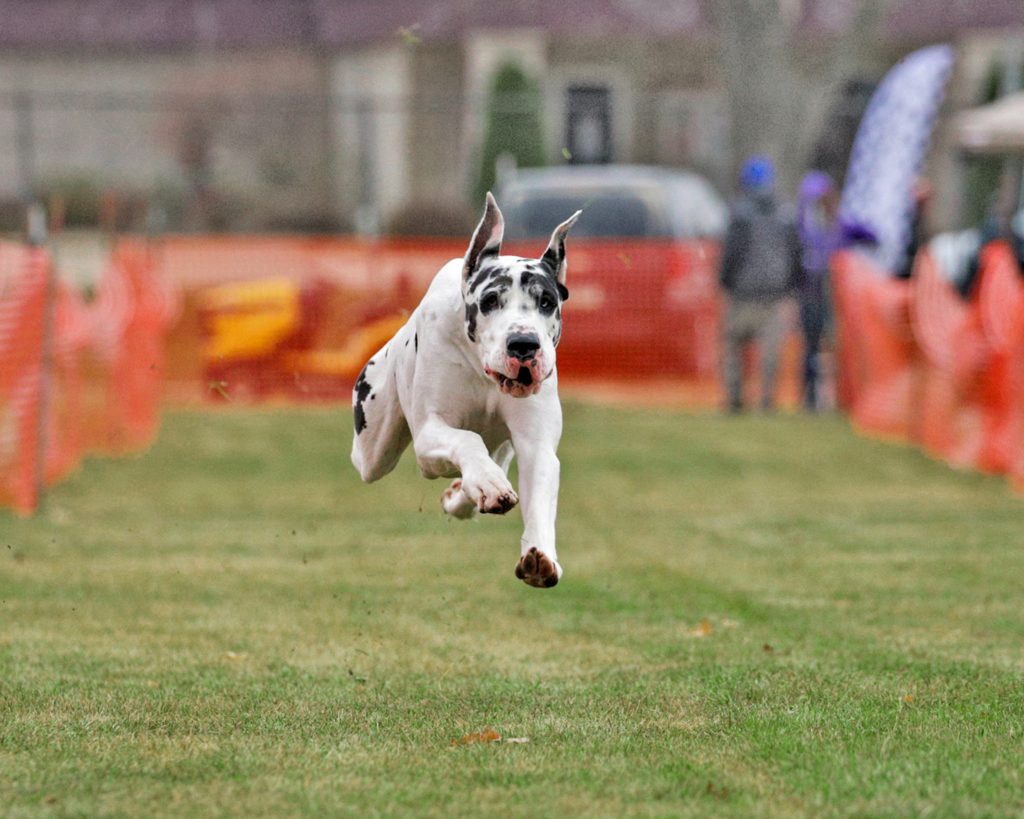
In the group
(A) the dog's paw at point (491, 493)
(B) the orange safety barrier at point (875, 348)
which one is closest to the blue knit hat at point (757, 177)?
(B) the orange safety barrier at point (875, 348)

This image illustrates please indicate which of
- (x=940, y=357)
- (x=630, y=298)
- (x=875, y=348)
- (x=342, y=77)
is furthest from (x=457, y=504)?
(x=342, y=77)

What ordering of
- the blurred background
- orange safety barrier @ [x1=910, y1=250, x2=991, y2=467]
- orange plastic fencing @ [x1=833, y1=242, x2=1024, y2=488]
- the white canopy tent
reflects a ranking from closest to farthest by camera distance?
orange plastic fencing @ [x1=833, y1=242, x2=1024, y2=488], orange safety barrier @ [x1=910, y1=250, x2=991, y2=467], the blurred background, the white canopy tent

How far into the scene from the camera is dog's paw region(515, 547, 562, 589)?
227 inches

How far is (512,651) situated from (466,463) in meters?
1.72

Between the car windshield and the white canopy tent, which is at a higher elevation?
the white canopy tent

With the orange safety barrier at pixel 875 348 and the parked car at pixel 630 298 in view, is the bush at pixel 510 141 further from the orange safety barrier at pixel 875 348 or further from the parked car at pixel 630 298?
the orange safety barrier at pixel 875 348

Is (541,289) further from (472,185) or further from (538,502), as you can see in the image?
(472,185)

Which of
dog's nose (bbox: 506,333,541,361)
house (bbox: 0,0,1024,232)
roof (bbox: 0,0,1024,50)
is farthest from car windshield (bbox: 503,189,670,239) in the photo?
roof (bbox: 0,0,1024,50)

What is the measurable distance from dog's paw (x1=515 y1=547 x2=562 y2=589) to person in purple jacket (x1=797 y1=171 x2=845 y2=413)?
13.3 meters

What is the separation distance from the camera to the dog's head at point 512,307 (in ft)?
19.1

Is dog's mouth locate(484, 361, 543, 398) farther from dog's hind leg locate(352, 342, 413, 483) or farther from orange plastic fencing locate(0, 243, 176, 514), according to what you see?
orange plastic fencing locate(0, 243, 176, 514)

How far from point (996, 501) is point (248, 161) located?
1137 inches

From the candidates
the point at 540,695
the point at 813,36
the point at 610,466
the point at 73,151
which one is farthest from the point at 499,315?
the point at 73,151

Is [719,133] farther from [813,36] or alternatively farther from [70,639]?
[70,639]
